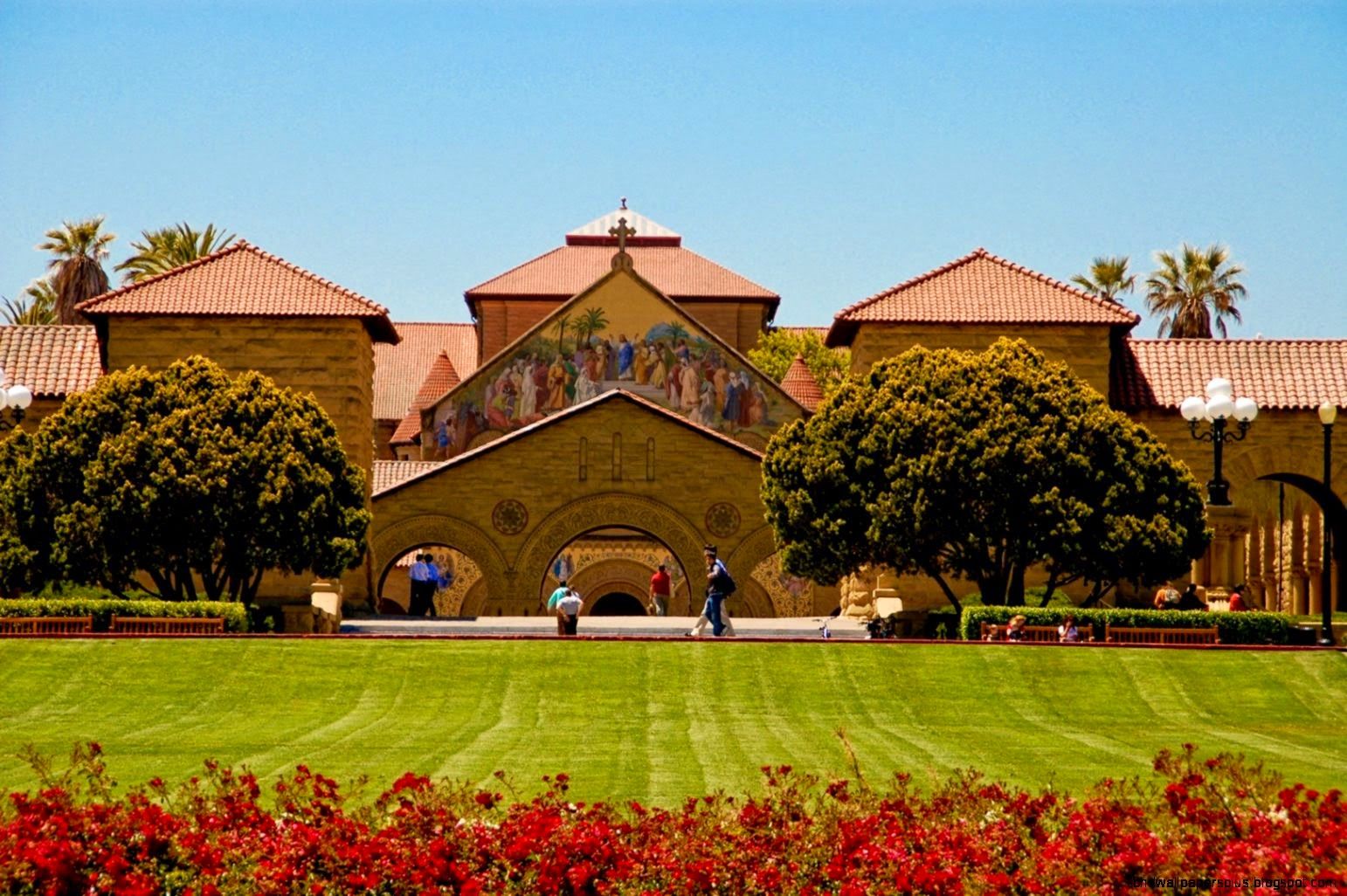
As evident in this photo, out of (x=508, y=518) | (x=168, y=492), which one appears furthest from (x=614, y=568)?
(x=168, y=492)

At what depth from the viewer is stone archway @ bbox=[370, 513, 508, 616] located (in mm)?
48781

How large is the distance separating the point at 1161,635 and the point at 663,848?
21.4 metres

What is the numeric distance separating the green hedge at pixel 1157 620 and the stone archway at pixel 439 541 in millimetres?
18153

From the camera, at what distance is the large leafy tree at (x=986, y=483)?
37500 millimetres

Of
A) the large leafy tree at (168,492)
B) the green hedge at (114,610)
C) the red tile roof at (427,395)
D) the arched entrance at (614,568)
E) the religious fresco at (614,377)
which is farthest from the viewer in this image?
the red tile roof at (427,395)

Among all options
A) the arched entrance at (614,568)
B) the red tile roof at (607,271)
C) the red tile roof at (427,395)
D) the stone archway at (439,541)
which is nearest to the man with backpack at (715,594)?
the stone archway at (439,541)

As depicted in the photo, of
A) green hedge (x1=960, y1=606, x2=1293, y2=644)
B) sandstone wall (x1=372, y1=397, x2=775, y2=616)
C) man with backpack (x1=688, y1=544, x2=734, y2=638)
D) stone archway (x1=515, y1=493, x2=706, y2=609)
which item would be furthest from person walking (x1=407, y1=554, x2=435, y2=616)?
green hedge (x1=960, y1=606, x2=1293, y2=644)

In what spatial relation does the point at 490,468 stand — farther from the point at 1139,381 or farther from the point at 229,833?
the point at 229,833

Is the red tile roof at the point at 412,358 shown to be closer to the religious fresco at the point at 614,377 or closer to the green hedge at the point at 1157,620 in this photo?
the religious fresco at the point at 614,377

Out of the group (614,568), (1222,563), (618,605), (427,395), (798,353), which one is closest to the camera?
(1222,563)

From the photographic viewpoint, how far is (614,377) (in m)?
65.8

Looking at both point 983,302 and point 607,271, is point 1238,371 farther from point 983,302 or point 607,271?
point 607,271

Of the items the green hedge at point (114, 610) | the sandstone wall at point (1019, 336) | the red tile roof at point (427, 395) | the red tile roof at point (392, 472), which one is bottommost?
the green hedge at point (114, 610)

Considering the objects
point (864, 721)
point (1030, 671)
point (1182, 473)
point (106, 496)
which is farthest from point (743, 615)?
point (864, 721)
